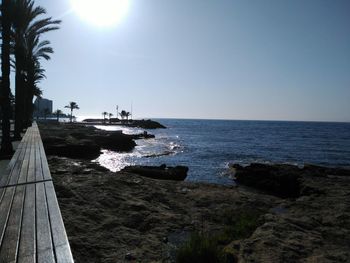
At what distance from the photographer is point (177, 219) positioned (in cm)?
831

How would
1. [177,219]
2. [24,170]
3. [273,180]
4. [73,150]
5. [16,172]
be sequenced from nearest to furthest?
[177,219]
[16,172]
[24,170]
[273,180]
[73,150]

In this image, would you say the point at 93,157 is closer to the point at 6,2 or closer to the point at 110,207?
the point at 6,2

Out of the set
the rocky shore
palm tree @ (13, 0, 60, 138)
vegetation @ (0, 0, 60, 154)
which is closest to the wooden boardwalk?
the rocky shore

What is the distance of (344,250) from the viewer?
6609 millimetres

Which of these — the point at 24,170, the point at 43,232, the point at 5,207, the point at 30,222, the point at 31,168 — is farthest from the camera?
the point at 31,168

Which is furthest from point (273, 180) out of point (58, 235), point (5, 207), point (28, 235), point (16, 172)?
point (28, 235)

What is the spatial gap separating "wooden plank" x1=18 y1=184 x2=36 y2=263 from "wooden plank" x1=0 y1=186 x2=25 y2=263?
0.06 meters

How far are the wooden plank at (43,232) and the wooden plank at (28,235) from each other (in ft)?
0.20

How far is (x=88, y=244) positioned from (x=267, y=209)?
671 centimetres

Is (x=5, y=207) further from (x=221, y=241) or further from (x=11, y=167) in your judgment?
(x=11, y=167)

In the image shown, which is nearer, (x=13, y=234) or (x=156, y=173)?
(x=13, y=234)

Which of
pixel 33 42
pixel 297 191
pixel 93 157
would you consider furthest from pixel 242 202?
pixel 33 42

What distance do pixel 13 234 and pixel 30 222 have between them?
434 millimetres

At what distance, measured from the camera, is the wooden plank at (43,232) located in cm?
378
